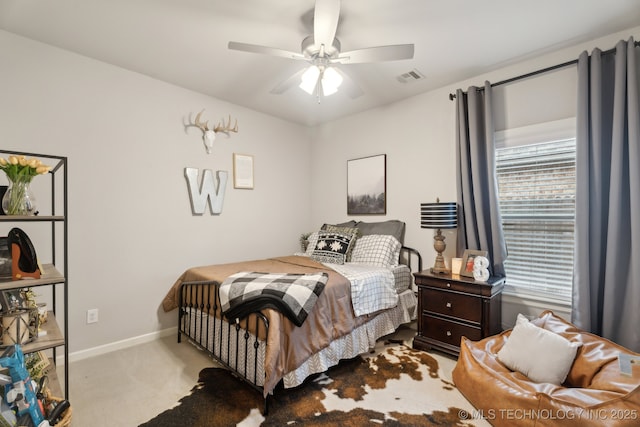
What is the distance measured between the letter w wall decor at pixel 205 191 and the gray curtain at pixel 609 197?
3.29 m

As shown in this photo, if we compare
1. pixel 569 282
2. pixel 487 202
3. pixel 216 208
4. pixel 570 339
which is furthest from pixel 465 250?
pixel 216 208

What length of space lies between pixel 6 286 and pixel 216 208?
2.12 m

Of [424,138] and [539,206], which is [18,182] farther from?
[539,206]

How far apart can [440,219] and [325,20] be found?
6.25 feet

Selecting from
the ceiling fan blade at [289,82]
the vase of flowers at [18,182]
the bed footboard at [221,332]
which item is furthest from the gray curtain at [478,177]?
the vase of flowers at [18,182]

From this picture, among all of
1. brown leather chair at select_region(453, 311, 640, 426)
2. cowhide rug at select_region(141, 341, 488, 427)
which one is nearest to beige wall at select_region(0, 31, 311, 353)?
cowhide rug at select_region(141, 341, 488, 427)

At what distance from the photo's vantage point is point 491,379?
1.81m

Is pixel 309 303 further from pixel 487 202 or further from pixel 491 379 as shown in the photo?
pixel 487 202

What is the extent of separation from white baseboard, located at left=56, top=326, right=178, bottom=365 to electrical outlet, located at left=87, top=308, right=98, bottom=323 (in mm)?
245

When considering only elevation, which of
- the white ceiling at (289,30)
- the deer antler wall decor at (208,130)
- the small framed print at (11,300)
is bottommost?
the small framed print at (11,300)

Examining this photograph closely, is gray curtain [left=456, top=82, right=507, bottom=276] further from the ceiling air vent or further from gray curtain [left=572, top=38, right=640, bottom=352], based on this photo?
gray curtain [left=572, top=38, right=640, bottom=352]

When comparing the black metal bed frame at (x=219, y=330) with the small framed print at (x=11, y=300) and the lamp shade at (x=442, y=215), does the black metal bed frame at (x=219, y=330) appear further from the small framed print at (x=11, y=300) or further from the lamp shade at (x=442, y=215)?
the lamp shade at (x=442, y=215)

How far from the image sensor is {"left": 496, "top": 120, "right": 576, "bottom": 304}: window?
250 cm

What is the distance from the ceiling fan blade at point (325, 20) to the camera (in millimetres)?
1647
